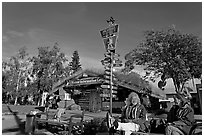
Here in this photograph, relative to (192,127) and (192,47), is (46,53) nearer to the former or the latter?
(192,47)

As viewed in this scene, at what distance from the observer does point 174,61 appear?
1502 centimetres

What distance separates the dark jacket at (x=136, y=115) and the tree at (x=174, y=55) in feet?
36.3

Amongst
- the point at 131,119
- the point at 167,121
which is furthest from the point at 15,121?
the point at 167,121

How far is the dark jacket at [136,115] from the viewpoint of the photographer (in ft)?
13.2

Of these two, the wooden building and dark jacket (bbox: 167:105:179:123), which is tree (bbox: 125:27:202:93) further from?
dark jacket (bbox: 167:105:179:123)

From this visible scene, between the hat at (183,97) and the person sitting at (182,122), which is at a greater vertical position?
the hat at (183,97)

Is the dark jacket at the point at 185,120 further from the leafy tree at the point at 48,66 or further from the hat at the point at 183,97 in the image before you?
the leafy tree at the point at 48,66

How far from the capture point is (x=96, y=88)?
1648 centimetres

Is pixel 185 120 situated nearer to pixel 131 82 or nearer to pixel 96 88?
pixel 131 82

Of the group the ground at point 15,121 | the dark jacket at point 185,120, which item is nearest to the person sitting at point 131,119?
the dark jacket at point 185,120

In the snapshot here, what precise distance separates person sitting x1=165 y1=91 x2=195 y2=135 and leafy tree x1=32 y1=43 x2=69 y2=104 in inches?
935

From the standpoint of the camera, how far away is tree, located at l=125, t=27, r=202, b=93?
1495 centimetres

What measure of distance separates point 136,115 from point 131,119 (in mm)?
127

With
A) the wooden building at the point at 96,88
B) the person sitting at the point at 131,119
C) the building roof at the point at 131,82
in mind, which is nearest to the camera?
the person sitting at the point at 131,119
